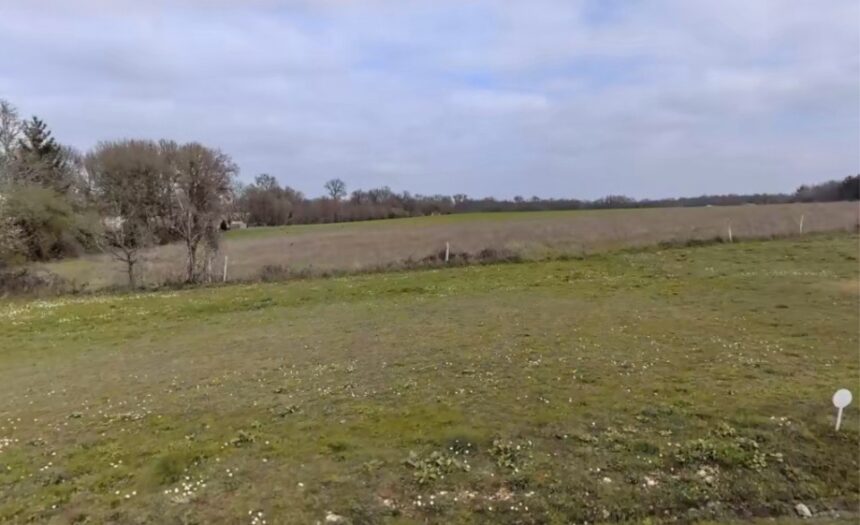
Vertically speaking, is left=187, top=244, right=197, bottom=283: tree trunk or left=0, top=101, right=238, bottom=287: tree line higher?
left=0, top=101, right=238, bottom=287: tree line

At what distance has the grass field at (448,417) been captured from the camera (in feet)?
14.8

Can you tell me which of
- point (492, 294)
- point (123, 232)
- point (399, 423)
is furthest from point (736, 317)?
point (123, 232)

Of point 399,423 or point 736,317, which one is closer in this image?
point 399,423

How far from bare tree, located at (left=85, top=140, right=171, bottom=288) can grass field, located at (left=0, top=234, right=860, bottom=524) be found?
825 centimetres

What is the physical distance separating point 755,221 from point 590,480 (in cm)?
2538

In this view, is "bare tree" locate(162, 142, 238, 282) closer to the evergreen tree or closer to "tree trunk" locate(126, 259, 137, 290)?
"tree trunk" locate(126, 259, 137, 290)

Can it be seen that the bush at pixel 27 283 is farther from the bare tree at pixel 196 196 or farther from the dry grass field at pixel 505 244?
the bare tree at pixel 196 196

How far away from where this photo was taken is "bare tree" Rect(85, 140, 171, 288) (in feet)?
69.6

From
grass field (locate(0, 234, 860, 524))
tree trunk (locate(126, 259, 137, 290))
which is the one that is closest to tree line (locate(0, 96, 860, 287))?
tree trunk (locate(126, 259, 137, 290))

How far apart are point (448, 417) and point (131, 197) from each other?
21282 mm

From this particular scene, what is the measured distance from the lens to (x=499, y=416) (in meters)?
6.11

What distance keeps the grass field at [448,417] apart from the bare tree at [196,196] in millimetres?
8574

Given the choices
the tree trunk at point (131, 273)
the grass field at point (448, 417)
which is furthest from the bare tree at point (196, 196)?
the grass field at point (448, 417)

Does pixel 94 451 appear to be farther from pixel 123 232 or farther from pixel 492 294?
Answer: pixel 123 232
